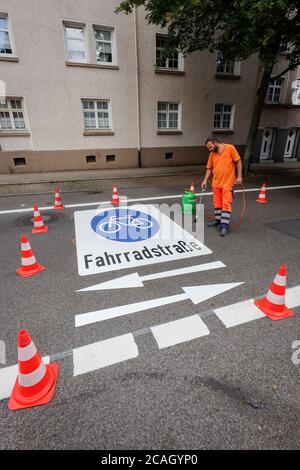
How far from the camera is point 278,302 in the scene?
315cm

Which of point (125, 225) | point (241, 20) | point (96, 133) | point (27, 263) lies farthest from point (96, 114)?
point (27, 263)

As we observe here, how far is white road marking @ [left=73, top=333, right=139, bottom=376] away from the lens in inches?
96.3

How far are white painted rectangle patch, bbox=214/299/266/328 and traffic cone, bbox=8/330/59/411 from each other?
193 cm

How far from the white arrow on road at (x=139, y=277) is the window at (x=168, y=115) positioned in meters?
14.2

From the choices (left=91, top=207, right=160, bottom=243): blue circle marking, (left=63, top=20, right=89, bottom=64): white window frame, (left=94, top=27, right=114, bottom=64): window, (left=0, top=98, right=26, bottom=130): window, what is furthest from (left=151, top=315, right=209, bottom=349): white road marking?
(left=94, top=27, right=114, bottom=64): window

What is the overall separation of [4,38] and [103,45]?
15.7 feet

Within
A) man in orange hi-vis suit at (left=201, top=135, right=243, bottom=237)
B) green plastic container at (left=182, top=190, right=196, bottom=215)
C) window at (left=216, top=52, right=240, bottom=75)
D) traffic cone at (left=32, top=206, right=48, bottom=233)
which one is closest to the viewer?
man in orange hi-vis suit at (left=201, top=135, right=243, bottom=237)

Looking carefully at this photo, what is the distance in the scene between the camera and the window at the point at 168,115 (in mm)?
16281

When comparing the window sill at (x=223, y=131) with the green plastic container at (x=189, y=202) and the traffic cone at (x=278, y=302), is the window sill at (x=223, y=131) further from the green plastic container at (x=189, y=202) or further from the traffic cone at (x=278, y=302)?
the traffic cone at (x=278, y=302)

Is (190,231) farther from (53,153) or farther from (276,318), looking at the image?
(53,153)

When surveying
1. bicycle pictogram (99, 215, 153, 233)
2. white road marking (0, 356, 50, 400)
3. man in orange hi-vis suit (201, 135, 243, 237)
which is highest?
man in orange hi-vis suit (201, 135, 243, 237)

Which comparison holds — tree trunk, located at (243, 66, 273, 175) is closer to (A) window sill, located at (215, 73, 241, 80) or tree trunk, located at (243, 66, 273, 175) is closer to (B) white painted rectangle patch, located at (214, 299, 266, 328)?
(A) window sill, located at (215, 73, 241, 80)

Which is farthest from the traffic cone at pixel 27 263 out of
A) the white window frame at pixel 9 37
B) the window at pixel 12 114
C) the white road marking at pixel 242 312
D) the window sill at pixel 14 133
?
the white window frame at pixel 9 37
